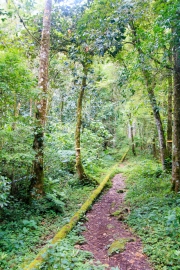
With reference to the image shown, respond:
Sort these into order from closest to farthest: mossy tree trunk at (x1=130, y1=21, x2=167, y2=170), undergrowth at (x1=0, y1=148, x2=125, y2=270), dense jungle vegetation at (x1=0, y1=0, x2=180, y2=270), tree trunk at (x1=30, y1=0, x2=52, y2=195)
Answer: undergrowth at (x1=0, y1=148, x2=125, y2=270), dense jungle vegetation at (x1=0, y1=0, x2=180, y2=270), tree trunk at (x1=30, y1=0, x2=52, y2=195), mossy tree trunk at (x1=130, y1=21, x2=167, y2=170)

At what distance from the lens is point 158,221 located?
5.39 m

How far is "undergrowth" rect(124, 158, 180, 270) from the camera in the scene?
3945 millimetres

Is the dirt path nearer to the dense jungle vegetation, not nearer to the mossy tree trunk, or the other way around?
the dense jungle vegetation

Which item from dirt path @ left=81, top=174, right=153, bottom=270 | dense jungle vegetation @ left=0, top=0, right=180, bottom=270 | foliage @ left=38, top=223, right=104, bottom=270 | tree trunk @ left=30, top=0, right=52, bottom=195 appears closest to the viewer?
foliage @ left=38, top=223, right=104, bottom=270

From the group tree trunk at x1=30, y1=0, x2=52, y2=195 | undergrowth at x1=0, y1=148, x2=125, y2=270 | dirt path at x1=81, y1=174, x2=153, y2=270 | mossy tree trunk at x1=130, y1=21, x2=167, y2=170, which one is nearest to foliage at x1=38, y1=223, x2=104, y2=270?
undergrowth at x1=0, y1=148, x2=125, y2=270

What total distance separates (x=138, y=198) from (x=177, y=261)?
13.2 ft

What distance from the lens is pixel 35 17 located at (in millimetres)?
8328

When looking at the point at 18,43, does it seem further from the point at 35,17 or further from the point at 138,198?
the point at 138,198

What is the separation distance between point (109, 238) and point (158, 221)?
4.37ft

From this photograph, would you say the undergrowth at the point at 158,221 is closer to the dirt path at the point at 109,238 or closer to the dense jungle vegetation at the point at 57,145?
the dense jungle vegetation at the point at 57,145

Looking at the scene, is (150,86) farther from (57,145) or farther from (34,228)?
(34,228)

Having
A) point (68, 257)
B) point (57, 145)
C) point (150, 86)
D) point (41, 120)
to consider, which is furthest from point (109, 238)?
point (150, 86)

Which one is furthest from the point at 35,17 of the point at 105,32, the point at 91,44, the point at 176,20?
the point at 176,20

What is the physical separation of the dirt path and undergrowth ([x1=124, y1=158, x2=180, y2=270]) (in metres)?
0.22
